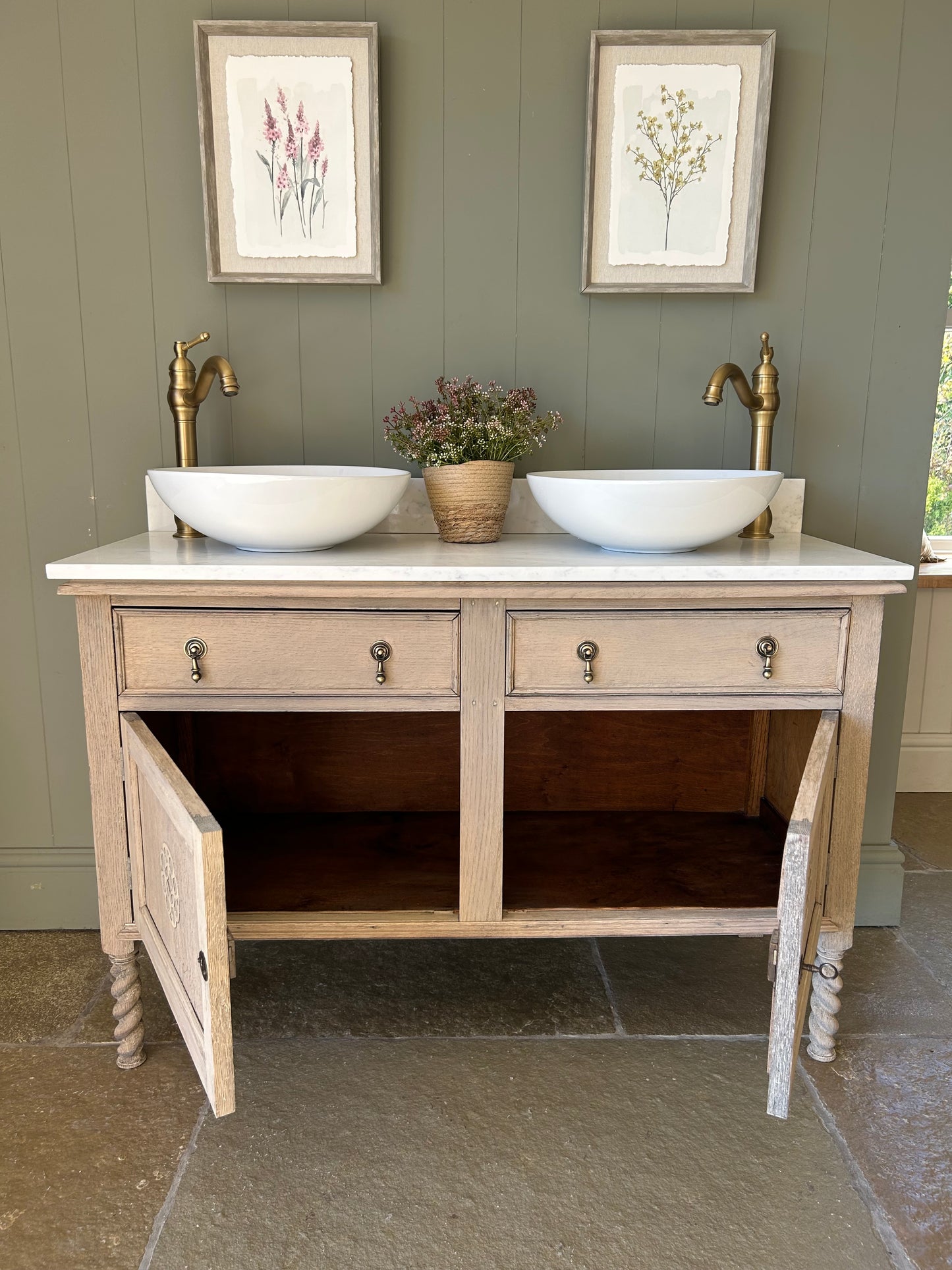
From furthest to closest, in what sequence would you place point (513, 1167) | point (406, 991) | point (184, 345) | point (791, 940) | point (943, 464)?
A: 1. point (943, 464)
2. point (406, 991)
3. point (184, 345)
4. point (513, 1167)
5. point (791, 940)

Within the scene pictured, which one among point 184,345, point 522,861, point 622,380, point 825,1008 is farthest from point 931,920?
point 184,345

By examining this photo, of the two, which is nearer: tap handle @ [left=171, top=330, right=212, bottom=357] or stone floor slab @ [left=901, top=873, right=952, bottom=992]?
tap handle @ [left=171, top=330, right=212, bottom=357]

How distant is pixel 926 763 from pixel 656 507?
6.01 ft

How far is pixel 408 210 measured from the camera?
1735mm

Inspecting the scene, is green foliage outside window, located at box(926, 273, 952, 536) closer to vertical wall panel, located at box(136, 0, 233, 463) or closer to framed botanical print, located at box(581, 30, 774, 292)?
framed botanical print, located at box(581, 30, 774, 292)

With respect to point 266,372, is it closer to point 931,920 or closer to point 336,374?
point 336,374

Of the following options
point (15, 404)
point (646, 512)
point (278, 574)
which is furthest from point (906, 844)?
point (15, 404)

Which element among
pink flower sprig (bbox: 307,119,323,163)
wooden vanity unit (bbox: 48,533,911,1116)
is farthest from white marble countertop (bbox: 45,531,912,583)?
pink flower sprig (bbox: 307,119,323,163)

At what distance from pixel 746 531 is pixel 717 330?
41 centimetres

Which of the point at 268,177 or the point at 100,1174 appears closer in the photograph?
the point at 100,1174

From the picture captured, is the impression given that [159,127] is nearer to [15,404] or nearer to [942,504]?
[15,404]

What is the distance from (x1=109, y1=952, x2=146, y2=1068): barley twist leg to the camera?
4.85ft

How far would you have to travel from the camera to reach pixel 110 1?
166 cm

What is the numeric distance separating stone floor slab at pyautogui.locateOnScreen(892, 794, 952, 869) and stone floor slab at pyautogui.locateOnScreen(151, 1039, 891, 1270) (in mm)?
1058
